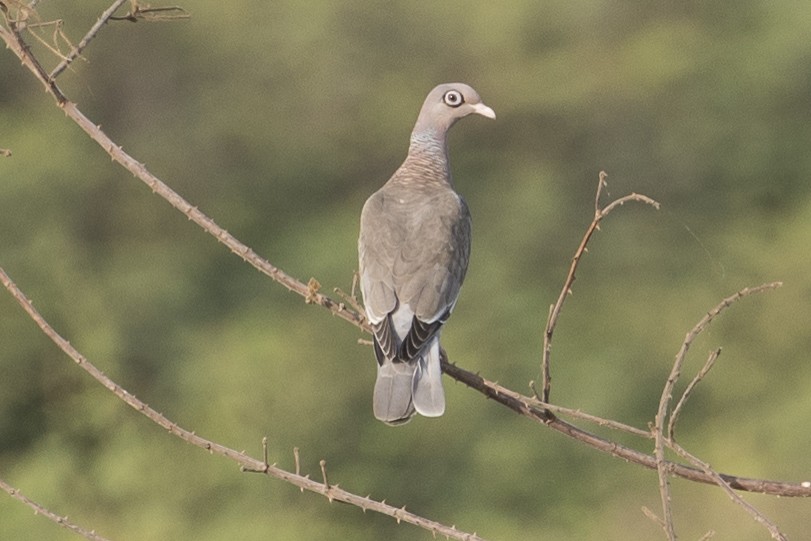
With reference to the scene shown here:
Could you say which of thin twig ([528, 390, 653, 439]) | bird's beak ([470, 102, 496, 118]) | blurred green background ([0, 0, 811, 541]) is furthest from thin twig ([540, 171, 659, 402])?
blurred green background ([0, 0, 811, 541])

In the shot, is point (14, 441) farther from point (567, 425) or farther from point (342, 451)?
point (567, 425)

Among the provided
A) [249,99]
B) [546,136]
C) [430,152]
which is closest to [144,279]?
[249,99]

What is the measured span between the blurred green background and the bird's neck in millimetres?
4900

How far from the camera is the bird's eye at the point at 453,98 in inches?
180

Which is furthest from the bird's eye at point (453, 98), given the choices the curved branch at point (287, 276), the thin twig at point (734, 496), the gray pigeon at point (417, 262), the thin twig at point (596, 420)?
the thin twig at point (734, 496)

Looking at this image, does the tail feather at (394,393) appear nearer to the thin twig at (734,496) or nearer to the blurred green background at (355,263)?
the thin twig at (734,496)

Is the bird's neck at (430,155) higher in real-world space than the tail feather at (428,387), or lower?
higher

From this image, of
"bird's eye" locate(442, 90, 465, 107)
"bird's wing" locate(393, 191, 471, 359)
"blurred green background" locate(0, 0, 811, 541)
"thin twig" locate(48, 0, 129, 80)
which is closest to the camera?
"thin twig" locate(48, 0, 129, 80)

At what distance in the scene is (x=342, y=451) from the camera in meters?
10.5

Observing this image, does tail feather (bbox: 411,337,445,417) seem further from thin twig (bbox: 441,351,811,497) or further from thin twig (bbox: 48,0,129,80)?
thin twig (bbox: 48,0,129,80)

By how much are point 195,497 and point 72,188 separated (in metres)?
3.17

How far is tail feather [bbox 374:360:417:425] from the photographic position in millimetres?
3676

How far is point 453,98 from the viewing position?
180 inches

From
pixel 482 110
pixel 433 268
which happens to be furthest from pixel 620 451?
Answer: pixel 482 110
